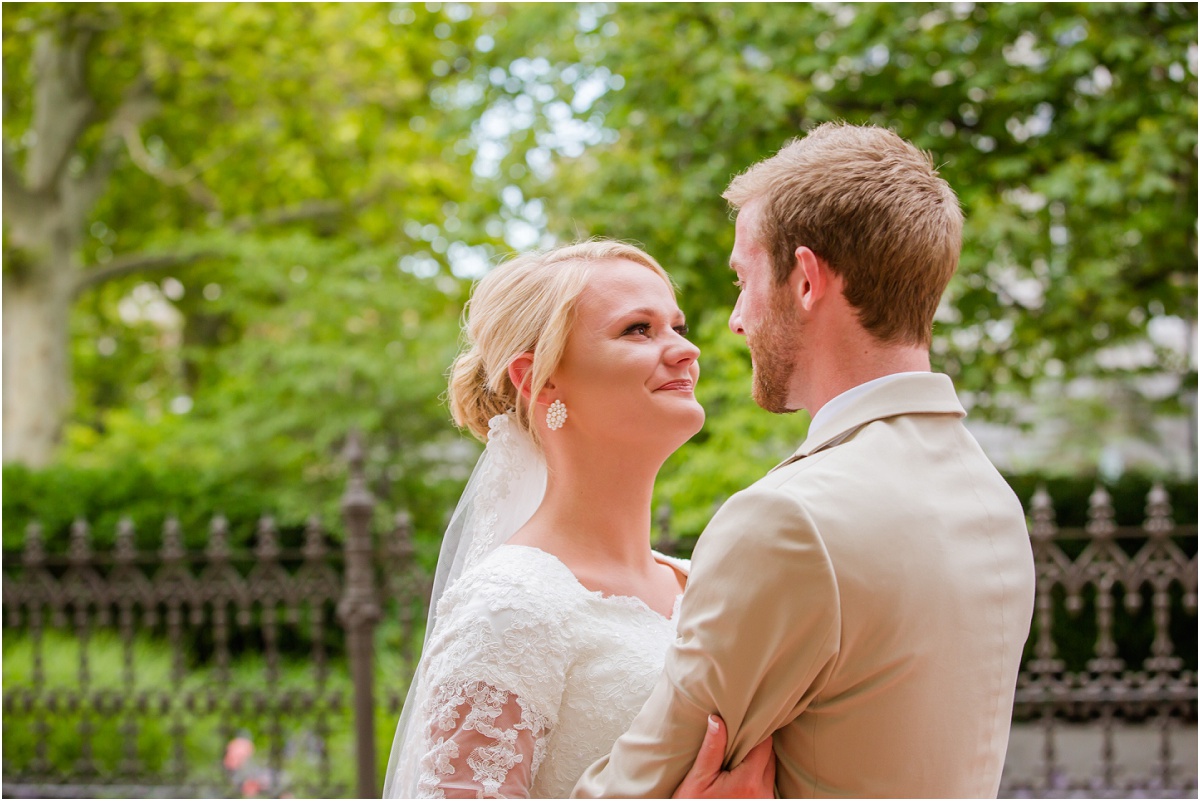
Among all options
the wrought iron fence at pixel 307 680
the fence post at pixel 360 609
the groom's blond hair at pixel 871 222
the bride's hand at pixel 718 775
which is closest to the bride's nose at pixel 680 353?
the groom's blond hair at pixel 871 222

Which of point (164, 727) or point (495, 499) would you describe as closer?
point (495, 499)

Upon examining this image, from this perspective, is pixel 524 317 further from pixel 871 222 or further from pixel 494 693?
pixel 871 222

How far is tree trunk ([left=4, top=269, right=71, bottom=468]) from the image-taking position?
39.8ft

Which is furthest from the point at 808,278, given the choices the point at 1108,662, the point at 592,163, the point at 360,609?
the point at 592,163

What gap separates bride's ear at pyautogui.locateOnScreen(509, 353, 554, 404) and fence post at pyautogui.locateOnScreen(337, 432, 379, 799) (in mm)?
3540

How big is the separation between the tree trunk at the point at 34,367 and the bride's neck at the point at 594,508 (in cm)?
1139

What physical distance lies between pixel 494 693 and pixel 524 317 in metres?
0.85

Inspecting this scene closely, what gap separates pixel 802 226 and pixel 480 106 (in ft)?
24.0

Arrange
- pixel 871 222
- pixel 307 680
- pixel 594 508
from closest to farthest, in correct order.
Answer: pixel 871 222 → pixel 594 508 → pixel 307 680

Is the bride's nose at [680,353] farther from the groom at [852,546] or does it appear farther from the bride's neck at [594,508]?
the groom at [852,546]

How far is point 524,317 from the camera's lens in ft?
8.11

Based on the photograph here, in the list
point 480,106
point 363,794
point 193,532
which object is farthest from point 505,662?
point 193,532

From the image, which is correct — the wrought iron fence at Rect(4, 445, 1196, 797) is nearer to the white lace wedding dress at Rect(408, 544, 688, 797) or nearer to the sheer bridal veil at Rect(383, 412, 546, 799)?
the sheer bridal veil at Rect(383, 412, 546, 799)

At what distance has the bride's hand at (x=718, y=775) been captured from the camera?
161cm
